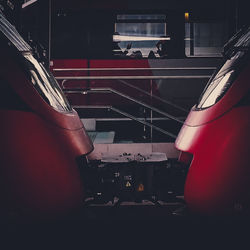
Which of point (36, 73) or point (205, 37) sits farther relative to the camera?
point (205, 37)

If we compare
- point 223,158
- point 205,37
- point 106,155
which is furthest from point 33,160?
point 205,37

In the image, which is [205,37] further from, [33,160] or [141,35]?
[33,160]

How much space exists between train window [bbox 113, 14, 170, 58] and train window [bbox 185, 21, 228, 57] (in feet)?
1.50

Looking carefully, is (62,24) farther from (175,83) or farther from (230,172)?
(230,172)

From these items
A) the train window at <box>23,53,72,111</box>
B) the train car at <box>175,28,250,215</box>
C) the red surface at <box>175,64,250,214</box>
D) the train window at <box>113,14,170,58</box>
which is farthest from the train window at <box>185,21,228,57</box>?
the red surface at <box>175,64,250,214</box>

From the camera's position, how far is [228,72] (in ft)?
7.16

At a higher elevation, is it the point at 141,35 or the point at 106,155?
the point at 141,35

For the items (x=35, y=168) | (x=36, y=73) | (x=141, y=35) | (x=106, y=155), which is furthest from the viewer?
(x=141, y=35)

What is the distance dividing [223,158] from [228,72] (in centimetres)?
57

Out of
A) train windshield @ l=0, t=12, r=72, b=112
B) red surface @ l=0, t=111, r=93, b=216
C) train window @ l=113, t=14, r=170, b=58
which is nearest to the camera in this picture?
red surface @ l=0, t=111, r=93, b=216

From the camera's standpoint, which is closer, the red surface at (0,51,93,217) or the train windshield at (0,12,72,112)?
the red surface at (0,51,93,217)

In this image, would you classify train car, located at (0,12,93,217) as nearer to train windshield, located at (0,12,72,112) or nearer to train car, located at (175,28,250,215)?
train windshield, located at (0,12,72,112)

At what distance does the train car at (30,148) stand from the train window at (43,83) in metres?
0.01

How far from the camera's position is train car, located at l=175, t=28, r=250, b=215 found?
1.87 m
